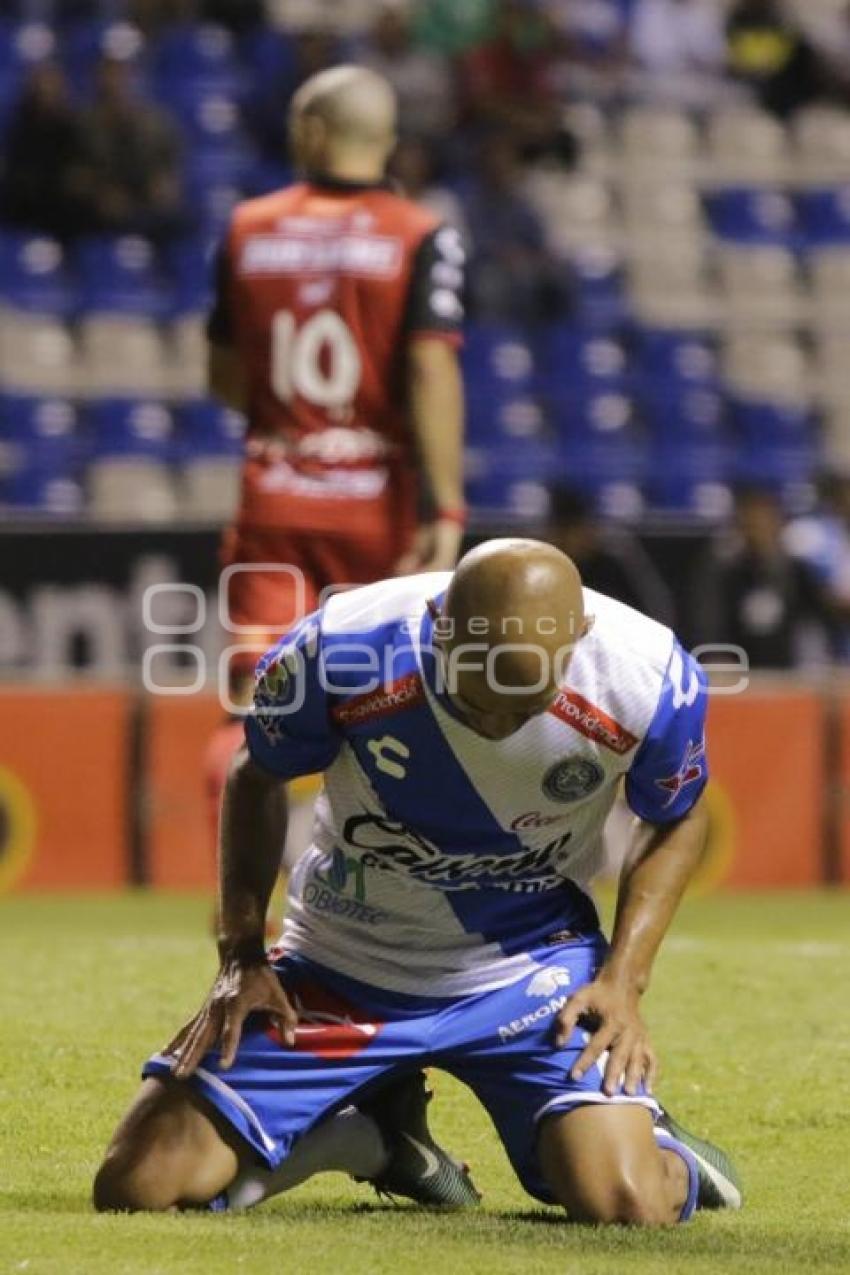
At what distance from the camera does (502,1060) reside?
15.5 ft

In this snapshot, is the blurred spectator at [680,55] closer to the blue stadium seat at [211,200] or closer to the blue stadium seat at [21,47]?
the blue stadium seat at [211,200]

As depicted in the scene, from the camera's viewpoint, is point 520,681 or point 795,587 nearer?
point 520,681

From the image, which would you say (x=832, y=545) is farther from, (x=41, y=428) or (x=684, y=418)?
(x=41, y=428)

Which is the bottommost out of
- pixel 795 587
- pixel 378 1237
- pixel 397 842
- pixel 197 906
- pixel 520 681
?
pixel 197 906

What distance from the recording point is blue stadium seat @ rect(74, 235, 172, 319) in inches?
574

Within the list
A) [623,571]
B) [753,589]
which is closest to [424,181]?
[623,571]

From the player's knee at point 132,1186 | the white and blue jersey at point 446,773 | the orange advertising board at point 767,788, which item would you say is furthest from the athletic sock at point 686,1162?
the orange advertising board at point 767,788

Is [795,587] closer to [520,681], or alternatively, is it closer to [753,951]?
[753,951]

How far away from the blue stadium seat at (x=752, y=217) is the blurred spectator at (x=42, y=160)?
4264mm

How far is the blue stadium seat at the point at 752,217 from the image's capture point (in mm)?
16594

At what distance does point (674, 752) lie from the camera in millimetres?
4602

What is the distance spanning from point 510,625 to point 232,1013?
3.06ft

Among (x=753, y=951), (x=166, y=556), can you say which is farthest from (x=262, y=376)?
(x=166, y=556)

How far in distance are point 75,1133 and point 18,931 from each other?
441cm
